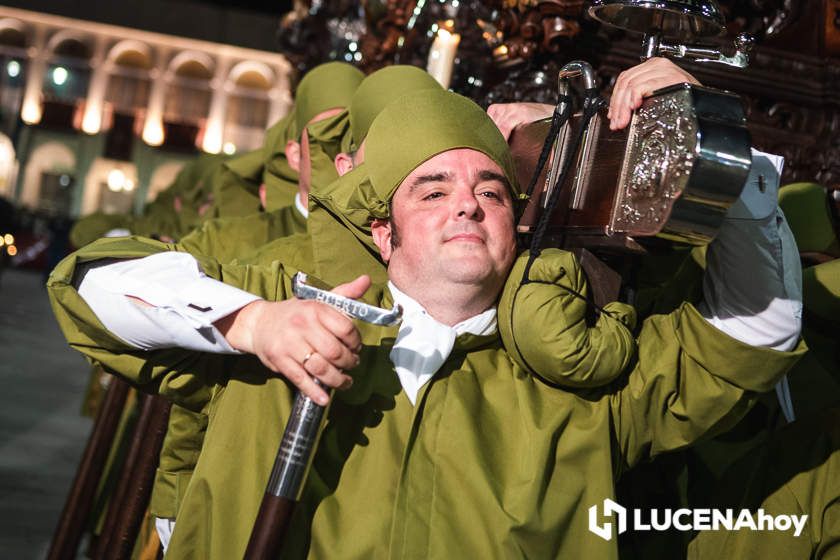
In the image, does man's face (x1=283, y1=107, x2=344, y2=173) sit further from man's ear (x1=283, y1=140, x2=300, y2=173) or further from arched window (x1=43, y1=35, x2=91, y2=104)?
arched window (x1=43, y1=35, x2=91, y2=104)

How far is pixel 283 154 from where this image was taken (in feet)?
15.3

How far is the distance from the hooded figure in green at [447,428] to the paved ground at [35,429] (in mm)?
3003

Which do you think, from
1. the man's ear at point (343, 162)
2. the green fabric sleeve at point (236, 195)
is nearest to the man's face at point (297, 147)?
the man's ear at point (343, 162)

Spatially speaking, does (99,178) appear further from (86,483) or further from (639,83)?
(639,83)

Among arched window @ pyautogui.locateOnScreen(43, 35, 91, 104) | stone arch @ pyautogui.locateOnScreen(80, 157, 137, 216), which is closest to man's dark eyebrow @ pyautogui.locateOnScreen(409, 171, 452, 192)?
stone arch @ pyautogui.locateOnScreen(80, 157, 137, 216)

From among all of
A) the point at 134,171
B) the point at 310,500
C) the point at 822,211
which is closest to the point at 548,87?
the point at 822,211

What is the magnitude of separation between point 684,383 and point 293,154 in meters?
2.42

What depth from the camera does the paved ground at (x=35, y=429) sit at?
5.37 metres

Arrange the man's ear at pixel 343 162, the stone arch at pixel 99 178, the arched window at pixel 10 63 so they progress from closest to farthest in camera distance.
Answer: the man's ear at pixel 343 162, the arched window at pixel 10 63, the stone arch at pixel 99 178

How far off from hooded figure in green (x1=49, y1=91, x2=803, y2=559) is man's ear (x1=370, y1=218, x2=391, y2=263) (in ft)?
0.36

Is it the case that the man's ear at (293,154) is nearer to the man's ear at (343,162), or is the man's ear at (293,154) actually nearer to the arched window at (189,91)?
the man's ear at (343,162)

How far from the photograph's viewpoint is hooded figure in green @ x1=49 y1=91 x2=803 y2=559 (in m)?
2.23

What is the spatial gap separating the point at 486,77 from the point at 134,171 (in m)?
33.0

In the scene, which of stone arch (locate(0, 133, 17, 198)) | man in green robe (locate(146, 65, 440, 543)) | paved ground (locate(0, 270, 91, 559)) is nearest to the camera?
man in green robe (locate(146, 65, 440, 543))
